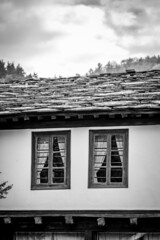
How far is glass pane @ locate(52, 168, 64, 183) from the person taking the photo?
1917 centimetres

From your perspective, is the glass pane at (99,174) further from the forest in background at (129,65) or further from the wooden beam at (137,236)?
the forest in background at (129,65)

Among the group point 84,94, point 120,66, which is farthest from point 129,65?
point 84,94

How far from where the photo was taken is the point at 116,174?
18.8 metres

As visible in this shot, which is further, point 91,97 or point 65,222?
point 91,97

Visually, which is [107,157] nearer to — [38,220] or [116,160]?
[116,160]

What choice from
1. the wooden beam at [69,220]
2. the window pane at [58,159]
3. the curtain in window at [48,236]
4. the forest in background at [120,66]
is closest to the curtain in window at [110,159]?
the window pane at [58,159]

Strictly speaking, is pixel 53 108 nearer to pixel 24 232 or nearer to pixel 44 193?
pixel 44 193

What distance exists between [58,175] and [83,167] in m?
0.90

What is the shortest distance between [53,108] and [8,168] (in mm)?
2422

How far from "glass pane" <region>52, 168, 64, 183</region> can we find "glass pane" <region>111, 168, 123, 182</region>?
5.24 ft

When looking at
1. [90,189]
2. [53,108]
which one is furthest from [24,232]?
[53,108]

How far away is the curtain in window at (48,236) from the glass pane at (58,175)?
1.68 meters

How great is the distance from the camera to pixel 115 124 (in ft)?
62.2

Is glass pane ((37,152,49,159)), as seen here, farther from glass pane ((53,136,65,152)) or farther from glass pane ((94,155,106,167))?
glass pane ((94,155,106,167))
